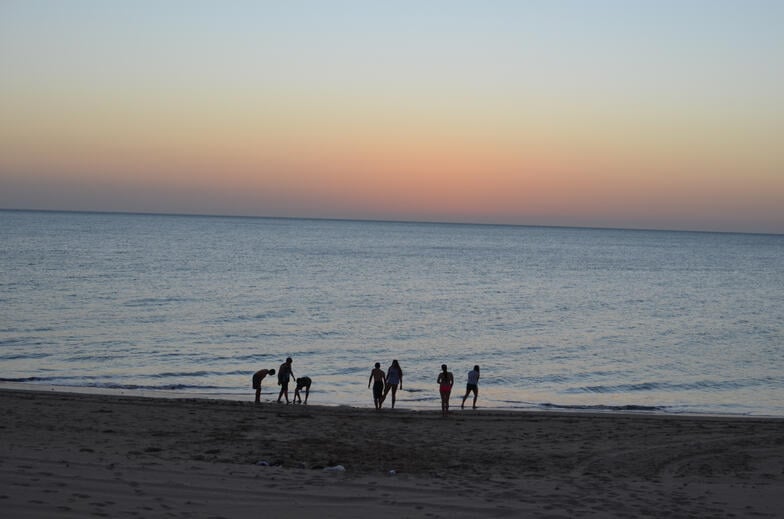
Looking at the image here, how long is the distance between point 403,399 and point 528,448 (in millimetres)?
9106

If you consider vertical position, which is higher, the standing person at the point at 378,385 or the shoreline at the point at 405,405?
the standing person at the point at 378,385

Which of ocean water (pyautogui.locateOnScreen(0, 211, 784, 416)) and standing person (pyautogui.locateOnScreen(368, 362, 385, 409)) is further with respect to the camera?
ocean water (pyautogui.locateOnScreen(0, 211, 784, 416))

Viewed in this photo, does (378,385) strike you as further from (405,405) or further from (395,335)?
(395,335)

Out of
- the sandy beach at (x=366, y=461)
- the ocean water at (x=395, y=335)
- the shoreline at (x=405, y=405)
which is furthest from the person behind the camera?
the ocean water at (x=395, y=335)

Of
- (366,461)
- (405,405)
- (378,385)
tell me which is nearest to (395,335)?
(405,405)

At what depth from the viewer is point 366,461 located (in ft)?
47.1

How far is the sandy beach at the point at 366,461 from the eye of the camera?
35.6 feet

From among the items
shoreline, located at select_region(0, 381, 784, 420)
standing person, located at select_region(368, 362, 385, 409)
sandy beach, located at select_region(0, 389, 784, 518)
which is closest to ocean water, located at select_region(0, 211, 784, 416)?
shoreline, located at select_region(0, 381, 784, 420)

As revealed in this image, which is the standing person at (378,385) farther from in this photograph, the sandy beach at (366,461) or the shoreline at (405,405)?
the shoreline at (405,405)

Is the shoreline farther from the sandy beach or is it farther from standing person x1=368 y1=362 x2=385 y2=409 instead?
the sandy beach

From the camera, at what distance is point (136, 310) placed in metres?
45.0

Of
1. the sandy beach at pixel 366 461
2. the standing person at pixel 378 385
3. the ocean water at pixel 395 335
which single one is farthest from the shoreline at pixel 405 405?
the sandy beach at pixel 366 461

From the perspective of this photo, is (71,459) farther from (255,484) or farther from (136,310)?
(136,310)

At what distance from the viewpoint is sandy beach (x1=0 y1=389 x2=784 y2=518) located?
1085 centimetres
